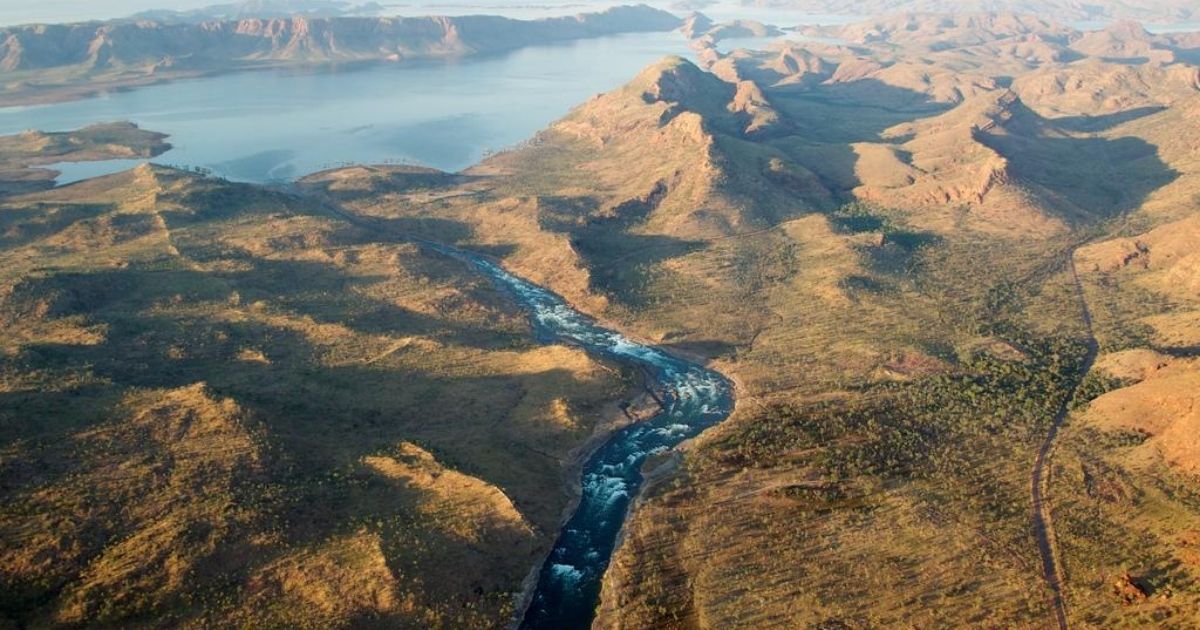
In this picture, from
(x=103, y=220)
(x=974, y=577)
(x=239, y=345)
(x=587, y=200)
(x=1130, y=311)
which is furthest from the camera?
(x=587, y=200)

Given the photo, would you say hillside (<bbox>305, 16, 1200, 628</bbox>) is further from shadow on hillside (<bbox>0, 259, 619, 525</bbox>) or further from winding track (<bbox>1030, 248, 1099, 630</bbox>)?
shadow on hillside (<bbox>0, 259, 619, 525</bbox>)

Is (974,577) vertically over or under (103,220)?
under

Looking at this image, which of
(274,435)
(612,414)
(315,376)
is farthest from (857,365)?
(274,435)

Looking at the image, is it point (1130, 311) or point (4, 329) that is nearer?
point (4, 329)

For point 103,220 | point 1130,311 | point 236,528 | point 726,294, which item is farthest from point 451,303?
point 1130,311

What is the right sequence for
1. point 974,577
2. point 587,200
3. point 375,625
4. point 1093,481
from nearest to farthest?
1. point 375,625
2. point 974,577
3. point 1093,481
4. point 587,200

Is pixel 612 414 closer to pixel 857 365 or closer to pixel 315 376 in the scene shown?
pixel 857 365

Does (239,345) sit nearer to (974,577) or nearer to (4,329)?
(4,329)
